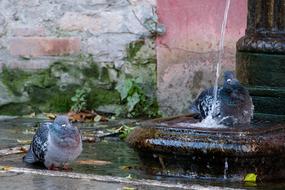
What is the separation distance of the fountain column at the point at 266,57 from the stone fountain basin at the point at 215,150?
1.86 feet

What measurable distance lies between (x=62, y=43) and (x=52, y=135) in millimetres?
2832

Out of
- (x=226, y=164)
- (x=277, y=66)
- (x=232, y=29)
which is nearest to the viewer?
(x=226, y=164)

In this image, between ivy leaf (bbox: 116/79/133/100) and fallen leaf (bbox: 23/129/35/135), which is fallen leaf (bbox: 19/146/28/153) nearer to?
fallen leaf (bbox: 23/129/35/135)

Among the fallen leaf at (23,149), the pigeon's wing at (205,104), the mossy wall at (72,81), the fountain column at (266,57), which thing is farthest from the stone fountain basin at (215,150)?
the mossy wall at (72,81)

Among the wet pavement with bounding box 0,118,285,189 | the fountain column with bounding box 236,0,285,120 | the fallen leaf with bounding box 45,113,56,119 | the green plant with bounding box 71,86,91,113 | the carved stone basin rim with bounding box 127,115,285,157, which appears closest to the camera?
the wet pavement with bounding box 0,118,285,189

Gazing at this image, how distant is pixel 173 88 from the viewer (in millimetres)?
7098

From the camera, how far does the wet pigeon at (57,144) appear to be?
14.8 ft

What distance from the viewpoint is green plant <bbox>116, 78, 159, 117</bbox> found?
7156 millimetres

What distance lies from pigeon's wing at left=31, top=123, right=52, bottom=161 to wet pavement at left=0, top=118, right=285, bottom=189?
79 mm

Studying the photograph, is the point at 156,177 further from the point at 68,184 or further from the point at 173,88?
the point at 173,88

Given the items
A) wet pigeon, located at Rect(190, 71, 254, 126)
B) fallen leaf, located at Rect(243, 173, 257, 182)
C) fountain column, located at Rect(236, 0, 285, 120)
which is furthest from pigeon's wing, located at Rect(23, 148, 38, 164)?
fountain column, located at Rect(236, 0, 285, 120)

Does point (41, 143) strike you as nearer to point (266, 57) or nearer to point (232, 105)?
point (232, 105)

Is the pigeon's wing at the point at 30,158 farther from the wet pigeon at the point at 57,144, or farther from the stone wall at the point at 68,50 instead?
the stone wall at the point at 68,50

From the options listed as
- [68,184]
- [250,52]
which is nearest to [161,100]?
[250,52]
